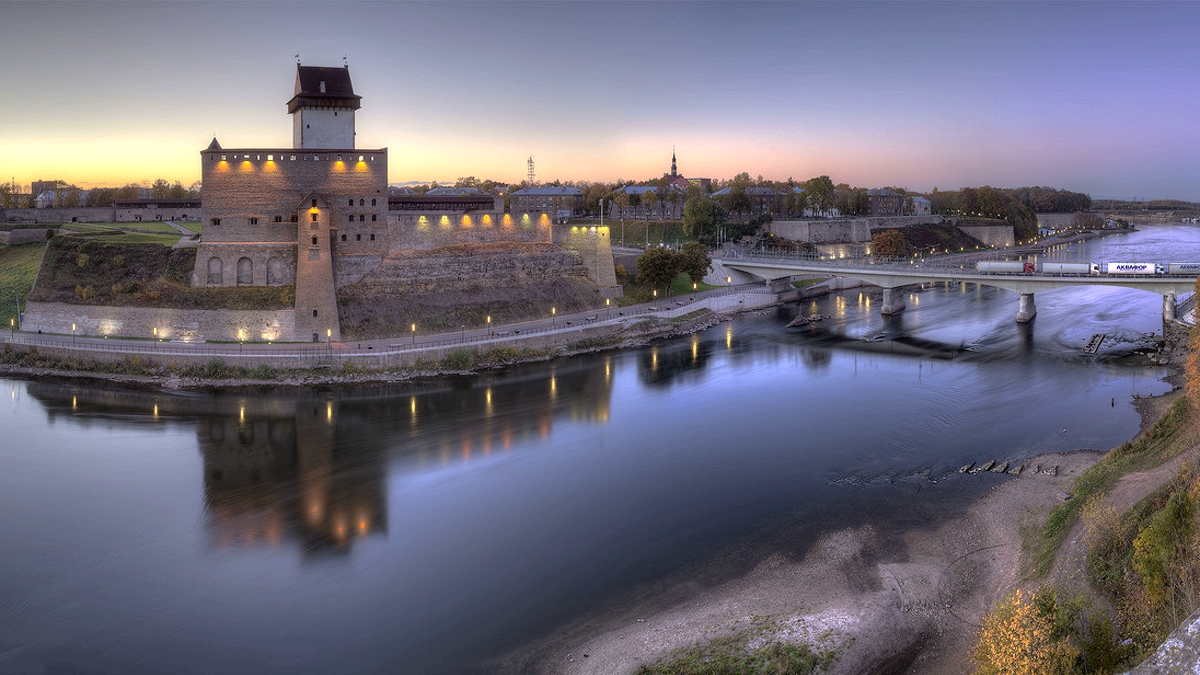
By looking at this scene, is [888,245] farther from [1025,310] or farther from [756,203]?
[1025,310]

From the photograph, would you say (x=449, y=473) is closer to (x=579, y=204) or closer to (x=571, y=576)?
(x=571, y=576)

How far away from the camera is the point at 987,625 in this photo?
36.0 ft

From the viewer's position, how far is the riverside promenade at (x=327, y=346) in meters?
28.3

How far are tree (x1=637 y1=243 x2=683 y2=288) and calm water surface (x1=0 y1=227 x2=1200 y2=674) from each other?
10.1 m

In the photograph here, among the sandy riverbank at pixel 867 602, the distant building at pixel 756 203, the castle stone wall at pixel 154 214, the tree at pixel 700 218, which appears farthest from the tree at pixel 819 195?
the sandy riverbank at pixel 867 602

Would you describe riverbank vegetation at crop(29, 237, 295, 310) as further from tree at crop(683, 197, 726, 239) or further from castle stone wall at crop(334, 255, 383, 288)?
tree at crop(683, 197, 726, 239)

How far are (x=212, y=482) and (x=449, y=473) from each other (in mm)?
5499

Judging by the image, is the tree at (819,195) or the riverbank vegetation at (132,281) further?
the tree at (819,195)

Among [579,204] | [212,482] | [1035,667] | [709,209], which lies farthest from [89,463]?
[579,204]

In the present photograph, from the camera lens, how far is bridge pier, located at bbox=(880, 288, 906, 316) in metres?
43.1

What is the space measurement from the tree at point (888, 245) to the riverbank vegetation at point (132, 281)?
44.2 m

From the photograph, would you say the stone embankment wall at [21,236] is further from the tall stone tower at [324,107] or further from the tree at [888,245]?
the tree at [888,245]

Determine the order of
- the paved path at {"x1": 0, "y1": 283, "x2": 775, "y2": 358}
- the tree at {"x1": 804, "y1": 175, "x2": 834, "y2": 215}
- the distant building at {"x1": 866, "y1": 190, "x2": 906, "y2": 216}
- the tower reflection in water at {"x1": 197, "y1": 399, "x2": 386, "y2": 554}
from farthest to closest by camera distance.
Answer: the distant building at {"x1": 866, "y1": 190, "x2": 906, "y2": 216}, the tree at {"x1": 804, "y1": 175, "x2": 834, "y2": 215}, the paved path at {"x1": 0, "y1": 283, "x2": 775, "y2": 358}, the tower reflection in water at {"x1": 197, "y1": 399, "x2": 386, "y2": 554}

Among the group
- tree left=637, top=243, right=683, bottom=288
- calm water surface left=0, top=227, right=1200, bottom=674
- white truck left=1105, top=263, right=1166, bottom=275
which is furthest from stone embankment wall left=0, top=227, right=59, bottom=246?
white truck left=1105, top=263, right=1166, bottom=275
